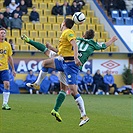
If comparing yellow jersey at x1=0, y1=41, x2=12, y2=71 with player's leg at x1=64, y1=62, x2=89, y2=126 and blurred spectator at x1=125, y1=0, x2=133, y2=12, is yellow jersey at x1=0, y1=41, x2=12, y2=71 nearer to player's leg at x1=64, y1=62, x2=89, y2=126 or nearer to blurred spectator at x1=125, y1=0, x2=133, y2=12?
player's leg at x1=64, y1=62, x2=89, y2=126

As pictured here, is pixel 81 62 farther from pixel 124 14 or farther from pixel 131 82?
pixel 124 14

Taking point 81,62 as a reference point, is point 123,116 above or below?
below

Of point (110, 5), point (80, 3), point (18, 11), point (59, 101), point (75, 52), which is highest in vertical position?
point (80, 3)

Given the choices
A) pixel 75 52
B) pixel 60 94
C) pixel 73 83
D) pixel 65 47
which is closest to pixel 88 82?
pixel 60 94

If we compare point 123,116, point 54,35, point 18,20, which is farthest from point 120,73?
point 123,116

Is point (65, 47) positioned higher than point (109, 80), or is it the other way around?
point (65, 47)

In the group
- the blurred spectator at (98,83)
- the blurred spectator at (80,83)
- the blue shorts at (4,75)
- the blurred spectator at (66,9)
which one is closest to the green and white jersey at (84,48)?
the blue shorts at (4,75)

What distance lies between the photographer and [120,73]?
29562mm

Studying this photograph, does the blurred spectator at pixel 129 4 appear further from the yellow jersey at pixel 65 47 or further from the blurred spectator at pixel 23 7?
the yellow jersey at pixel 65 47

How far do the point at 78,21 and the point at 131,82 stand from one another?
17746 millimetres

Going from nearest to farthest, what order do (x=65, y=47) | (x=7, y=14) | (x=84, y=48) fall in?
(x=65, y=47) < (x=84, y=48) < (x=7, y=14)

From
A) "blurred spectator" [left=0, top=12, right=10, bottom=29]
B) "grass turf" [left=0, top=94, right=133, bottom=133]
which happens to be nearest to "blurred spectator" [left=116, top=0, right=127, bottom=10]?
"blurred spectator" [left=0, top=12, right=10, bottom=29]

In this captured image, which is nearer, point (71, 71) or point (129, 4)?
point (71, 71)

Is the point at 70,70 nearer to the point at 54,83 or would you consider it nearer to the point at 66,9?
the point at 54,83
